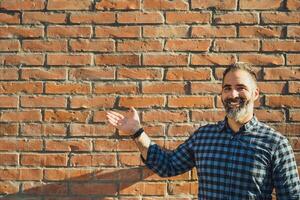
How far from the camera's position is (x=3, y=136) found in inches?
109

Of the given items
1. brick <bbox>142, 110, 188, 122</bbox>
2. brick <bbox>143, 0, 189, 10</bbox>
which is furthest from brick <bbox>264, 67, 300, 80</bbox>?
brick <bbox>143, 0, 189, 10</bbox>

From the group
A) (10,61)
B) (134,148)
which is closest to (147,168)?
(134,148)

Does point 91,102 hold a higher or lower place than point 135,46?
lower

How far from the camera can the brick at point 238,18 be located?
2.74m

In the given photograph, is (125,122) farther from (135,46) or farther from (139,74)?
(135,46)

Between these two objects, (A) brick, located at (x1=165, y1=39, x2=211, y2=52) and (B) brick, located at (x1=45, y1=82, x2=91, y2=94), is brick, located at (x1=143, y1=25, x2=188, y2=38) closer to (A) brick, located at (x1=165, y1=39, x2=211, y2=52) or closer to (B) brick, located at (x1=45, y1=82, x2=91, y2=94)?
(A) brick, located at (x1=165, y1=39, x2=211, y2=52)

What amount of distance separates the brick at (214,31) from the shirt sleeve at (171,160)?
2.21 ft

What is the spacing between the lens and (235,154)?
2281 mm

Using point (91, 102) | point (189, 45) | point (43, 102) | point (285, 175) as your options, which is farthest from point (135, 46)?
point (285, 175)

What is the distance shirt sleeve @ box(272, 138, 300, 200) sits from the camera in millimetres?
2205

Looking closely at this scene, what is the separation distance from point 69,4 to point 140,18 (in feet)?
1.53

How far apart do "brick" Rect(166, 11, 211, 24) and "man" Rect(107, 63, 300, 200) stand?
19.9 inches

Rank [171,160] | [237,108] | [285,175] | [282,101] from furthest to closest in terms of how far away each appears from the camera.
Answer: [282,101], [171,160], [237,108], [285,175]

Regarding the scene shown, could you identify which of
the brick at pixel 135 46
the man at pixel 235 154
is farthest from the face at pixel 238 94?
the brick at pixel 135 46
